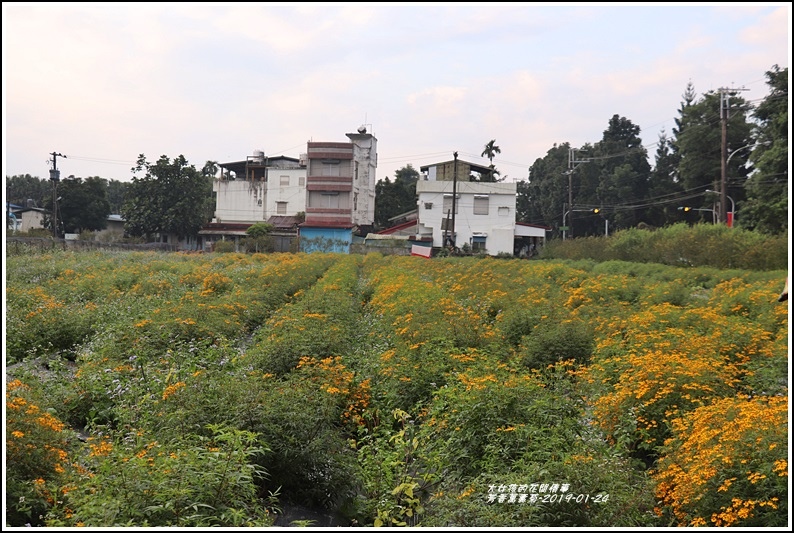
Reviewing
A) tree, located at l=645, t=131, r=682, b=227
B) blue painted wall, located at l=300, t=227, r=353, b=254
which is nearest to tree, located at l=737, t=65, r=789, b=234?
tree, located at l=645, t=131, r=682, b=227

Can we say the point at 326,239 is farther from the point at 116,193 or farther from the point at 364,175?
the point at 116,193

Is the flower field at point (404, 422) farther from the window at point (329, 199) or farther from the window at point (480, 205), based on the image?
the window at point (329, 199)

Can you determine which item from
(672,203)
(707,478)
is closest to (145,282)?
(707,478)

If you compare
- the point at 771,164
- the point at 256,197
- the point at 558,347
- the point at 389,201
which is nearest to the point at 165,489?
the point at 558,347

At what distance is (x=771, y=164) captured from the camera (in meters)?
31.0

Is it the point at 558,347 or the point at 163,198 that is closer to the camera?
the point at 558,347

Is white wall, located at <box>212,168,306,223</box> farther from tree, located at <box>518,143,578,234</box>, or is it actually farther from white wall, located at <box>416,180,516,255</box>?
tree, located at <box>518,143,578,234</box>

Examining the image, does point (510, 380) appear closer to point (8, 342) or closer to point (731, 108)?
point (8, 342)

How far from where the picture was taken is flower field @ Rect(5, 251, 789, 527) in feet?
15.5

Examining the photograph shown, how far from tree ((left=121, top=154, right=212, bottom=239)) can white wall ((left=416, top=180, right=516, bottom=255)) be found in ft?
58.6

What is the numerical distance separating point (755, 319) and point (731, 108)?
22447 mm

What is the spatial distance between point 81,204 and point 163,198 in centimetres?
860

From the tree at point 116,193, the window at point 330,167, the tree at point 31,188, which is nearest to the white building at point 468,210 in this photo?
the window at point 330,167

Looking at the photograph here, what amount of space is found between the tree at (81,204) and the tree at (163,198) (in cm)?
449
